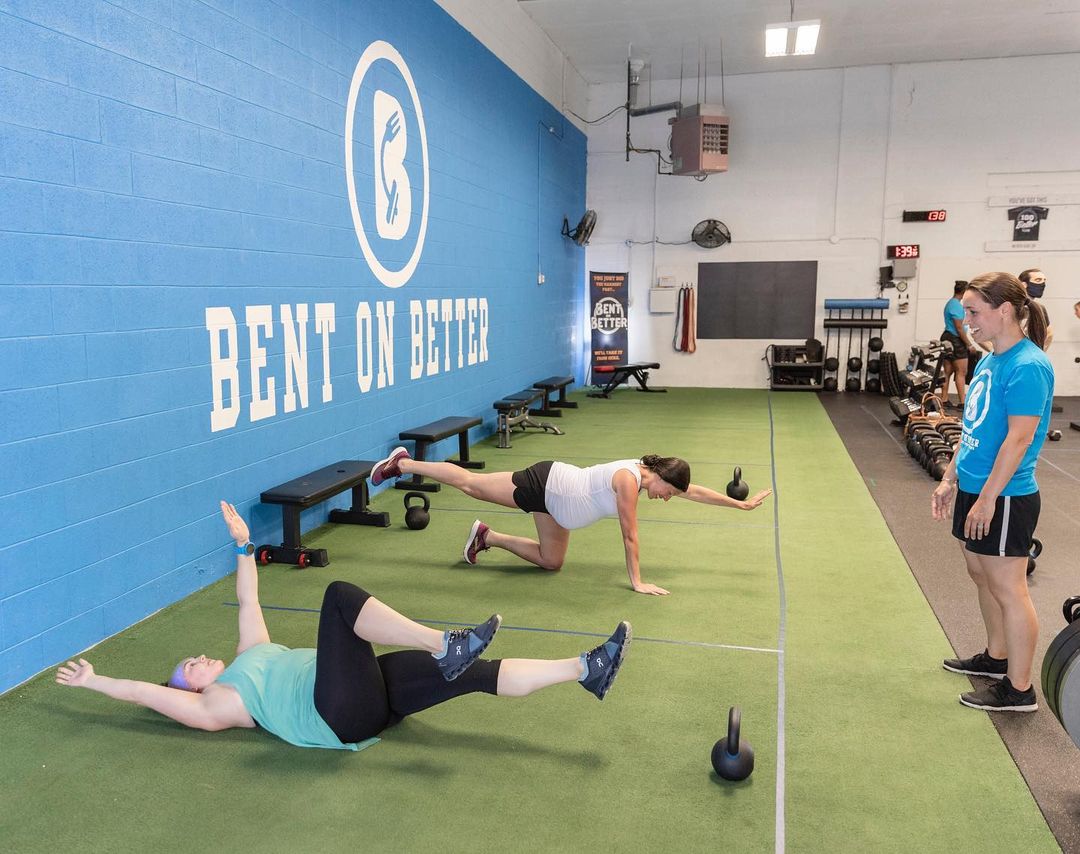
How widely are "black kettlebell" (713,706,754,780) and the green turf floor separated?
2.0 inches

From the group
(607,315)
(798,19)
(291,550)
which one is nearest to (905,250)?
(798,19)

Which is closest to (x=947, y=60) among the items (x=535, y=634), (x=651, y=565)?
(x=651, y=565)

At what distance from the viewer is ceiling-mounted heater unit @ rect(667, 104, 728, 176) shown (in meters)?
11.1

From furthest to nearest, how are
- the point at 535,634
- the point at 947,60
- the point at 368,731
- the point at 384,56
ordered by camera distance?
1. the point at 947,60
2. the point at 384,56
3. the point at 535,634
4. the point at 368,731

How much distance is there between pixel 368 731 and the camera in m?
2.56

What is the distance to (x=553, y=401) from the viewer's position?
10844 millimetres

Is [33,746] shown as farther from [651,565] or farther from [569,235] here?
[569,235]

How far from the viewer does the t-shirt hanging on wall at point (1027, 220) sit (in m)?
11.2

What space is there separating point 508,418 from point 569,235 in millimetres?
4291

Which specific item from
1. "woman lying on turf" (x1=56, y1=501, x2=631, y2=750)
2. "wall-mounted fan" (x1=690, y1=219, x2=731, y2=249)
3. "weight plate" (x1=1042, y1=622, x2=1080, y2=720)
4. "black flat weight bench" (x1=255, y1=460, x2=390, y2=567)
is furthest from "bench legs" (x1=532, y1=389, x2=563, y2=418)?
"weight plate" (x1=1042, y1=622, x2=1080, y2=720)

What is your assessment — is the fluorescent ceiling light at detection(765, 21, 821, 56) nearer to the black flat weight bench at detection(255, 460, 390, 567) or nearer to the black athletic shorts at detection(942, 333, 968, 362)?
the black athletic shorts at detection(942, 333, 968, 362)

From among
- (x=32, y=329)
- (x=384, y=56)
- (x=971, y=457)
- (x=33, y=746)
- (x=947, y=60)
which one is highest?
(x=947, y=60)

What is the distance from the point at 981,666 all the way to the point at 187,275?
12.5 feet

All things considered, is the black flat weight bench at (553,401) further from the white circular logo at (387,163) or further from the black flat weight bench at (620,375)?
the white circular logo at (387,163)
